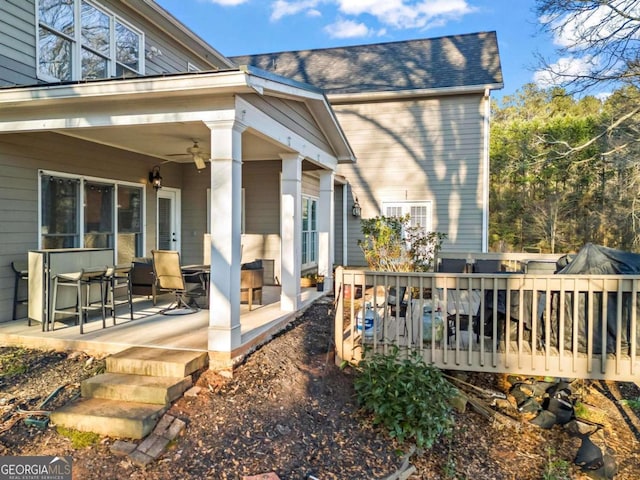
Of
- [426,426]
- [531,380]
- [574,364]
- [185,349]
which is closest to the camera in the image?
[426,426]

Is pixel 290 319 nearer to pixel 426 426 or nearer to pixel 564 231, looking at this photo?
pixel 426 426

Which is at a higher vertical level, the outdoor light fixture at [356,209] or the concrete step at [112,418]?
the outdoor light fixture at [356,209]

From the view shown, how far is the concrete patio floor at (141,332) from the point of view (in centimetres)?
423

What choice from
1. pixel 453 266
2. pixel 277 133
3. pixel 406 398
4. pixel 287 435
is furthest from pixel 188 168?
pixel 406 398

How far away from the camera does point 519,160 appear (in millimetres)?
17594

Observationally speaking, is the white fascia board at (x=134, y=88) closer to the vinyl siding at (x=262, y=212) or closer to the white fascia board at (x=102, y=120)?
the white fascia board at (x=102, y=120)

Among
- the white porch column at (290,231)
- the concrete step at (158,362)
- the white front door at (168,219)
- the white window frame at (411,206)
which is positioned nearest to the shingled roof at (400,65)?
the white window frame at (411,206)

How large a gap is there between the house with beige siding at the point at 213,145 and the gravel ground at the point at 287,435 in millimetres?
656

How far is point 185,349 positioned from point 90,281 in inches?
69.4

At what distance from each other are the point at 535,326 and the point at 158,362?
3394 mm

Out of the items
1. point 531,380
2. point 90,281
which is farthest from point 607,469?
point 90,281

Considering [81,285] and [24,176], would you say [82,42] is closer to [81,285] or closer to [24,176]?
[24,176]

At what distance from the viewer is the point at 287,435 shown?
3.21 meters

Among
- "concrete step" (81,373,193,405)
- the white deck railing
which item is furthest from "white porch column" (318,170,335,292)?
"concrete step" (81,373,193,405)
